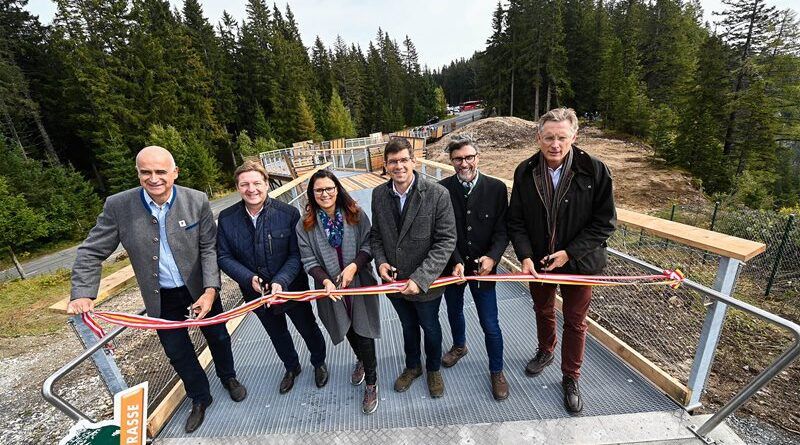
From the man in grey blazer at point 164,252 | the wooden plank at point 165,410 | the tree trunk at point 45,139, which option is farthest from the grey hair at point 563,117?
the tree trunk at point 45,139

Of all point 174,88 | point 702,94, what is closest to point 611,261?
point 702,94

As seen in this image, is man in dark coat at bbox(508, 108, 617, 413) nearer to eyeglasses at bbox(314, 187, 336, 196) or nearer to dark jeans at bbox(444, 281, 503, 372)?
dark jeans at bbox(444, 281, 503, 372)

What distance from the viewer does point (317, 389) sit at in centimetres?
269

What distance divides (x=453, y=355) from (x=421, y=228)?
1259 mm

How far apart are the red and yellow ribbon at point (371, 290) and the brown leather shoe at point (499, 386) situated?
777 mm

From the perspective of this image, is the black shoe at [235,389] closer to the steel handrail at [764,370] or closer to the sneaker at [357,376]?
the sneaker at [357,376]

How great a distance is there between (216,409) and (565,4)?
2003 inches

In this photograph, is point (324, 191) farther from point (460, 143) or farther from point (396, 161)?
point (460, 143)

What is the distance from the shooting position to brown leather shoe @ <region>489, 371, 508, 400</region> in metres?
2.41

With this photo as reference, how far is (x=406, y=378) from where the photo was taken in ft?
8.57

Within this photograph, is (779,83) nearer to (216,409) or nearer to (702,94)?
(702,94)

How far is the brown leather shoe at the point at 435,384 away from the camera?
2494 millimetres

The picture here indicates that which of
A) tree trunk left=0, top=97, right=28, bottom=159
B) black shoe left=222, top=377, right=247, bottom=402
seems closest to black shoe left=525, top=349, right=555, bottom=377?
black shoe left=222, top=377, right=247, bottom=402

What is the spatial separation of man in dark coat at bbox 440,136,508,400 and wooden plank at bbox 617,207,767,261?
883mm
